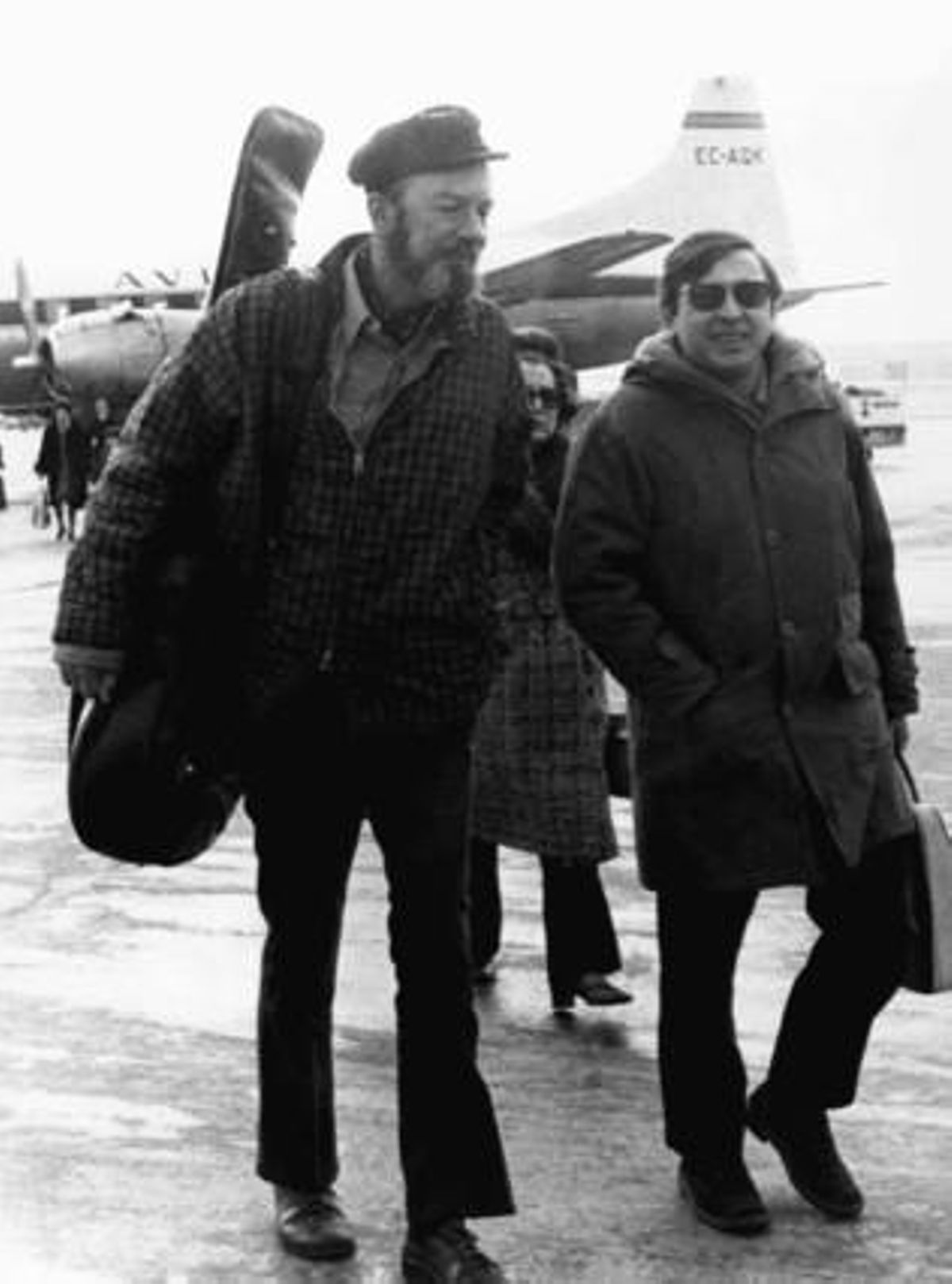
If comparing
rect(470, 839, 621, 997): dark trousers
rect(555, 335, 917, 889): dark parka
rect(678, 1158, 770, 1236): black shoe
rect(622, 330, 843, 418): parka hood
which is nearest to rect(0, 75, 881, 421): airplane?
rect(470, 839, 621, 997): dark trousers

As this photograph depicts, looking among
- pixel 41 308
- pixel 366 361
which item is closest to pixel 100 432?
pixel 41 308

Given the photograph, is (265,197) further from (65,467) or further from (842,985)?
(65,467)

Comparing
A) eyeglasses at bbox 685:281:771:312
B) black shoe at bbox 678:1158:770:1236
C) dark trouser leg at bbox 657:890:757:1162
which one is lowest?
black shoe at bbox 678:1158:770:1236

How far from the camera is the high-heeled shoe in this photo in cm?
530

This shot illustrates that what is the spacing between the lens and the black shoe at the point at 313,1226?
3.64 metres

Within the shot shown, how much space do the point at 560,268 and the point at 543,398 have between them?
33797 millimetres

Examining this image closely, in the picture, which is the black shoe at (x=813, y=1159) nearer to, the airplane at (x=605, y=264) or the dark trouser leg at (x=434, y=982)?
the dark trouser leg at (x=434, y=982)

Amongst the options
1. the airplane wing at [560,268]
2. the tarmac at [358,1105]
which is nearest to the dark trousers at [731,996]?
the tarmac at [358,1105]

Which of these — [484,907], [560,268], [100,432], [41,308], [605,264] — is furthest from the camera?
[41,308]

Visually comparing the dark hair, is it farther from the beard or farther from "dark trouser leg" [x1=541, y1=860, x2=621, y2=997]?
"dark trouser leg" [x1=541, y1=860, x2=621, y2=997]

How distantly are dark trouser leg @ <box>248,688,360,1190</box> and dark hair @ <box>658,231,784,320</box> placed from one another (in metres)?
1.06

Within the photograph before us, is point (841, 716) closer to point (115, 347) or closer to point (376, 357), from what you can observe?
point (376, 357)

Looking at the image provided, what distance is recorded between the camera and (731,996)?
13.0ft

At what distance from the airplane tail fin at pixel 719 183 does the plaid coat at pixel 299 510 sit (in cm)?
4392
